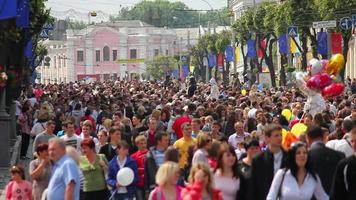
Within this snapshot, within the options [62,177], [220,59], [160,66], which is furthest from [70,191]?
[160,66]

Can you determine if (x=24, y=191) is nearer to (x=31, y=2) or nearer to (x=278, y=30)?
(x=31, y=2)

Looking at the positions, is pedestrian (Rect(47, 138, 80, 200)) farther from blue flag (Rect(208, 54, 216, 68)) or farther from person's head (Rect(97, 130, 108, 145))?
blue flag (Rect(208, 54, 216, 68))

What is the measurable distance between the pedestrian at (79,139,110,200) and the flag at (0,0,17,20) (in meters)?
10.2

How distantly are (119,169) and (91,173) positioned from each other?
1.18 ft

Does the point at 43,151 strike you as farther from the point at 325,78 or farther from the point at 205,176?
the point at 325,78

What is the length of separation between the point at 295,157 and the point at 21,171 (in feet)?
13.8

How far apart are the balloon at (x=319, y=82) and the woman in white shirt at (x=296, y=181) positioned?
11781 mm

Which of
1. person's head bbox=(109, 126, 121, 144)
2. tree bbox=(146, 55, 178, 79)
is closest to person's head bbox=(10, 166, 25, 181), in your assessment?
person's head bbox=(109, 126, 121, 144)

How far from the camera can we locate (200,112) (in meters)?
25.8

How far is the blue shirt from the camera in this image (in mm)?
12750

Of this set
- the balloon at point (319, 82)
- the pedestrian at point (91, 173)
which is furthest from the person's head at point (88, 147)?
the balloon at point (319, 82)

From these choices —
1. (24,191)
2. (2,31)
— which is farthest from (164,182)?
(2,31)

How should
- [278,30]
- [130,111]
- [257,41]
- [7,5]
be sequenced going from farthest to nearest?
[257,41] < [278,30] < [130,111] < [7,5]

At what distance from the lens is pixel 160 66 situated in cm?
15850
